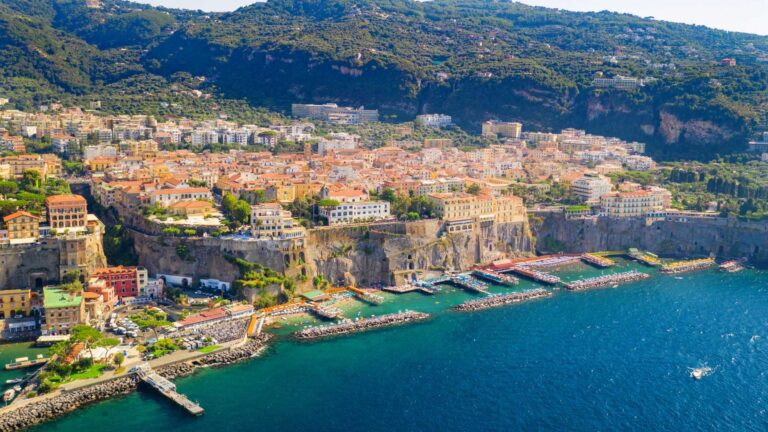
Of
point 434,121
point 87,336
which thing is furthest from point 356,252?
point 434,121

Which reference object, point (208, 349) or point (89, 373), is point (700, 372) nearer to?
point (208, 349)

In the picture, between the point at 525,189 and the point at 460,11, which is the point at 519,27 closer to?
the point at 460,11

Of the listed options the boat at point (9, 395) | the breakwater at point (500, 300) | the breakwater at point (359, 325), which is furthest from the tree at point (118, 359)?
the breakwater at point (500, 300)

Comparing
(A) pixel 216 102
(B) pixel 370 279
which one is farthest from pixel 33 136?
(B) pixel 370 279

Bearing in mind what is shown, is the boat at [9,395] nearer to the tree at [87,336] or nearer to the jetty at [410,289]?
the tree at [87,336]

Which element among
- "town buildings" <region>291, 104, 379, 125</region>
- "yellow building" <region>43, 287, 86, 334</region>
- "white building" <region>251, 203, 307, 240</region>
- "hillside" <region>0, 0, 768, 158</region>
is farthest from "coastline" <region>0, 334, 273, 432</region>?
"town buildings" <region>291, 104, 379, 125</region>

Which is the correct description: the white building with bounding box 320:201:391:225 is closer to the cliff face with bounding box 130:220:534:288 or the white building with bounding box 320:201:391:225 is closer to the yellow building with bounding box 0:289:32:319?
the cliff face with bounding box 130:220:534:288
